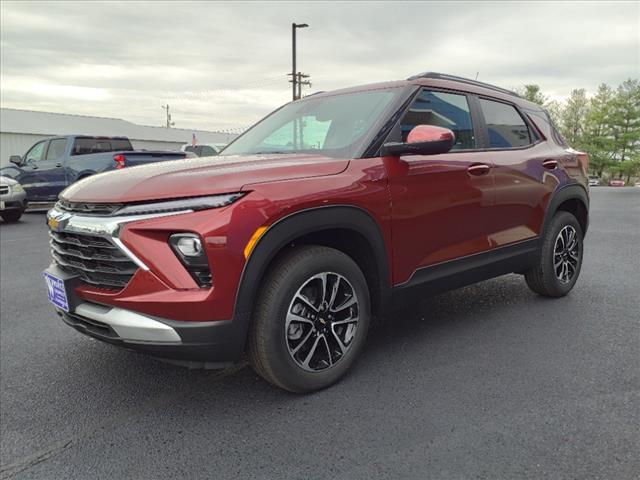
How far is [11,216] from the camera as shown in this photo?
1177cm

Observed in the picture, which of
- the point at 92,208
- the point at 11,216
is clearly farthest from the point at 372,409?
the point at 11,216

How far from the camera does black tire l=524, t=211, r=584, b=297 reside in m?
4.34

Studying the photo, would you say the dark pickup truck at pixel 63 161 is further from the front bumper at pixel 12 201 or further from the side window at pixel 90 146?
the front bumper at pixel 12 201

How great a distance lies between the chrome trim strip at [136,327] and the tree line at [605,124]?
6262 cm

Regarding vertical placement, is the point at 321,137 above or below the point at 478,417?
above

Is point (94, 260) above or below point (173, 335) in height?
above

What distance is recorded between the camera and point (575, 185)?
15.0 ft

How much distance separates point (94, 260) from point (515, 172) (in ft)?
9.86

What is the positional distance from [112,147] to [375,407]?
12429mm

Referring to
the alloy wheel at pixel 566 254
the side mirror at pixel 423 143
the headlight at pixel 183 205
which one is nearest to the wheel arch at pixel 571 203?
the alloy wheel at pixel 566 254

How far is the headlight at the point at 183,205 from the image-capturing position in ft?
7.84

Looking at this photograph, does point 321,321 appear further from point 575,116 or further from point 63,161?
point 575,116

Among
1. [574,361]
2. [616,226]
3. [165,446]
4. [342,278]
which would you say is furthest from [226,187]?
[616,226]

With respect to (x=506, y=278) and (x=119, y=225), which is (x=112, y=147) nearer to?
(x=506, y=278)
